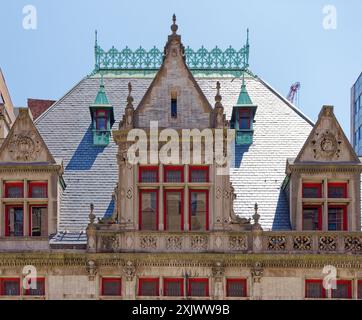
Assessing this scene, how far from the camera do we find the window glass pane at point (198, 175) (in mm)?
38781

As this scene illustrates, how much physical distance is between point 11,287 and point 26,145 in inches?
210

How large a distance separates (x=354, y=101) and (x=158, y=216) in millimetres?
65734

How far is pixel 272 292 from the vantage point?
37.8 m

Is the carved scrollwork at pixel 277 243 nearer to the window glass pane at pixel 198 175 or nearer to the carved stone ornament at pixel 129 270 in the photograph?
the window glass pane at pixel 198 175

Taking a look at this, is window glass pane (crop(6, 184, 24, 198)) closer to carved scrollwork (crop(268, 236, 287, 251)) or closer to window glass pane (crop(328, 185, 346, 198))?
carved scrollwork (crop(268, 236, 287, 251))

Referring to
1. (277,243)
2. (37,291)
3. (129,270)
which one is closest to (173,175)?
(129,270)

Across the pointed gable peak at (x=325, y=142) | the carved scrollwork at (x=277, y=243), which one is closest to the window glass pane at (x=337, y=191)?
the pointed gable peak at (x=325, y=142)

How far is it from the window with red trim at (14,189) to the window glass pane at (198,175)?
635 centimetres

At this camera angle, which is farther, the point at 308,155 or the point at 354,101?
the point at 354,101

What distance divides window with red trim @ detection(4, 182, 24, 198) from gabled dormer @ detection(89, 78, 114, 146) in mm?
4645

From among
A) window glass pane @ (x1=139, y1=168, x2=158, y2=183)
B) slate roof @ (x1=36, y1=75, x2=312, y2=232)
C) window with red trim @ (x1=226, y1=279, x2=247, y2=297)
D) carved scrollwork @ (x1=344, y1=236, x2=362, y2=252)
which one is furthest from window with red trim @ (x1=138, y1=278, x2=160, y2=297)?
carved scrollwork @ (x1=344, y1=236, x2=362, y2=252)

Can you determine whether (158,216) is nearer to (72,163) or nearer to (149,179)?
(149,179)

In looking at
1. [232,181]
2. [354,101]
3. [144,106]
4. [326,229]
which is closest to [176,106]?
[144,106]

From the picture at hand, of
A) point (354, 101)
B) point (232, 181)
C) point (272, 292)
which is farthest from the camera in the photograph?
point (354, 101)
